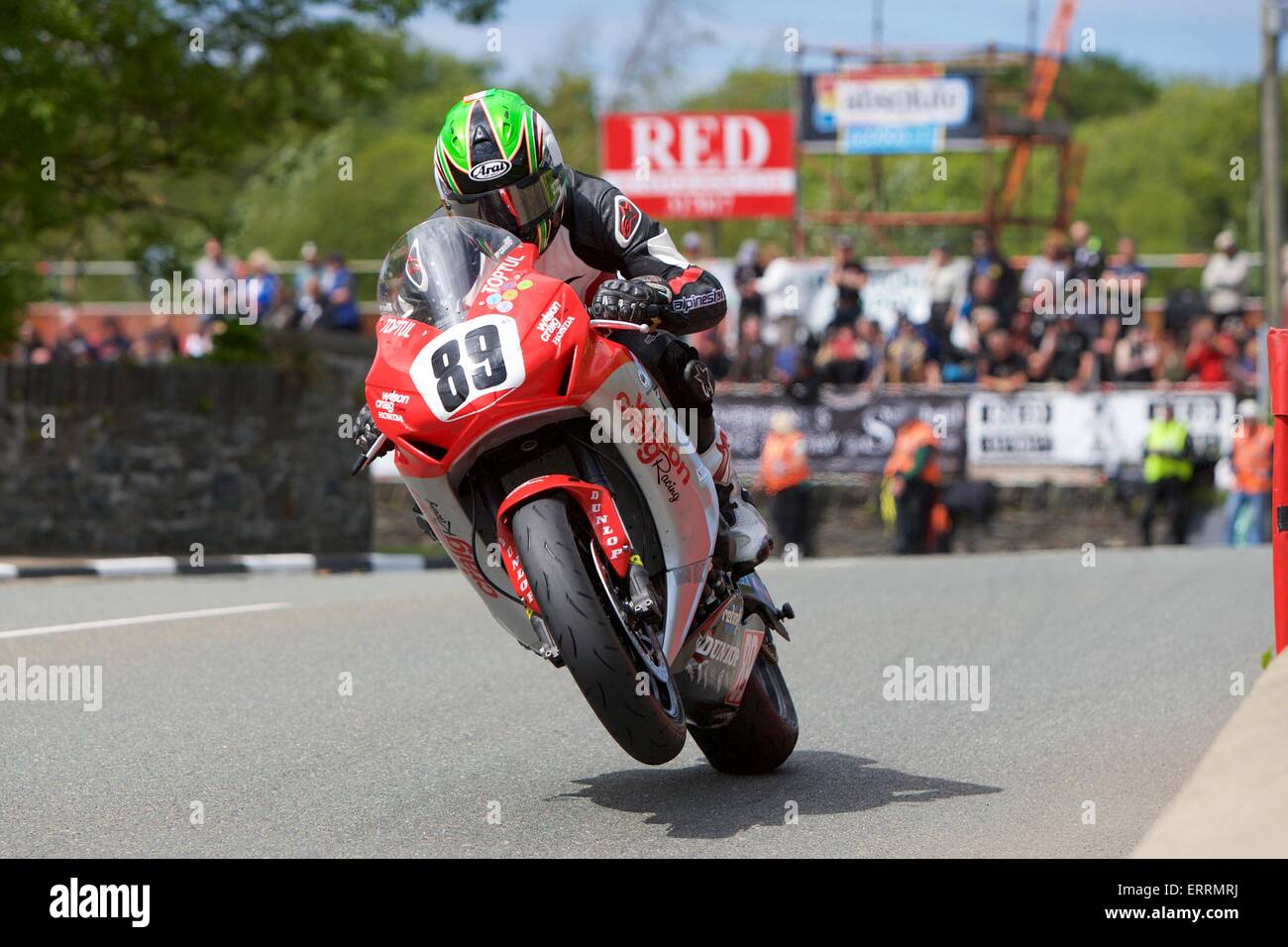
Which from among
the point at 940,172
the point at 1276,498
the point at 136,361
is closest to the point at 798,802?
the point at 1276,498

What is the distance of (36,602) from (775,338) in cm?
1300

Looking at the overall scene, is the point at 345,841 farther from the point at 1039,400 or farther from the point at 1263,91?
the point at 1263,91

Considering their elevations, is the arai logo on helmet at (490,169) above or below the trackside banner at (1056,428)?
above

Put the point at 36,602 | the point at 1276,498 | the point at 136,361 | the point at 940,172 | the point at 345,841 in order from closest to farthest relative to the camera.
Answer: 1. the point at 345,841
2. the point at 1276,498
3. the point at 36,602
4. the point at 136,361
5. the point at 940,172

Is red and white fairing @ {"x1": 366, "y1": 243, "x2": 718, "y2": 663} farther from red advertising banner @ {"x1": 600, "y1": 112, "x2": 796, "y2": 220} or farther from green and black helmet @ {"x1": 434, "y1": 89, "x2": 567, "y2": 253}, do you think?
red advertising banner @ {"x1": 600, "y1": 112, "x2": 796, "y2": 220}

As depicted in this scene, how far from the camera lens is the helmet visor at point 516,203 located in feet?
19.3

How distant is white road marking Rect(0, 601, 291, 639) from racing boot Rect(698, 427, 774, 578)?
4.79 metres

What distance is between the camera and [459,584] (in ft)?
45.0

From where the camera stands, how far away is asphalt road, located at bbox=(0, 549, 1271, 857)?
18.7 feet

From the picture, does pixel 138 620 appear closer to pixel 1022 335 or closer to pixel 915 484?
pixel 915 484

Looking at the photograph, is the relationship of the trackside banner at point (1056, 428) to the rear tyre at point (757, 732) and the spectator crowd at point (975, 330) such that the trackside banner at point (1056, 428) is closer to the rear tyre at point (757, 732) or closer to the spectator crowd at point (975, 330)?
the spectator crowd at point (975, 330)

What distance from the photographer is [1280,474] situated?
672 centimetres

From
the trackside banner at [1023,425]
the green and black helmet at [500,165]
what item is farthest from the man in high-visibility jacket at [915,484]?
the green and black helmet at [500,165]

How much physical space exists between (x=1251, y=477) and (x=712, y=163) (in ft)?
51.9
